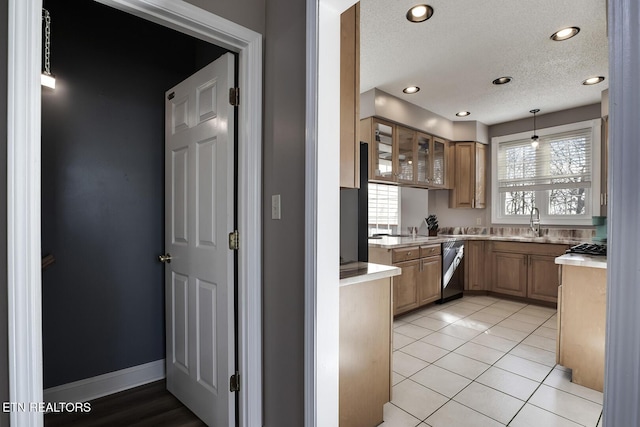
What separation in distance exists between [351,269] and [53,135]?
201 cm

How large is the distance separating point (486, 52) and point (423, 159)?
178 centimetres

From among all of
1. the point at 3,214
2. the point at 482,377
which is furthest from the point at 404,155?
the point at 3,214

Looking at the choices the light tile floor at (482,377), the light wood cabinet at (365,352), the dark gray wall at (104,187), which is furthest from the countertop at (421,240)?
the dark gray wall at (104,187)

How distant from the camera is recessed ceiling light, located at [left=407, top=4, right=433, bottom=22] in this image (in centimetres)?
222

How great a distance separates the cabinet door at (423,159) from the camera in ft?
14.4

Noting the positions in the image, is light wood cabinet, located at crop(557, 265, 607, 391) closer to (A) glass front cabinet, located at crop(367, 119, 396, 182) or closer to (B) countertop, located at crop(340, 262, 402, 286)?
(B) countertop, located at crop(340, 262, 402, 286)

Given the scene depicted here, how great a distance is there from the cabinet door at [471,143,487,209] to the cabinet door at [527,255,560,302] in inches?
46.6

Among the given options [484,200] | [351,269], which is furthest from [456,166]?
[351,269]

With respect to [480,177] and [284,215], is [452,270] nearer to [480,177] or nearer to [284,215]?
[480,177]

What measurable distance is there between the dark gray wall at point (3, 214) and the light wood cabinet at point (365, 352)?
1.25 metres

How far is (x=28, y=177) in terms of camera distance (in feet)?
3.39

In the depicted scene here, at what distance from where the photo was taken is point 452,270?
14.4 ft

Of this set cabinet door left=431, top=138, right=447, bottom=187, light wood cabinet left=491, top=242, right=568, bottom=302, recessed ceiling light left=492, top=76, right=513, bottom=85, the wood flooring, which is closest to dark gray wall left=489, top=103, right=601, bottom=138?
cabinet door left=431, top=138, right=447, bottom=187

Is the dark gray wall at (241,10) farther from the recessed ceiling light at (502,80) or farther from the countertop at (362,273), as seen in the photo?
the recessed ceiling light at (502,80)
